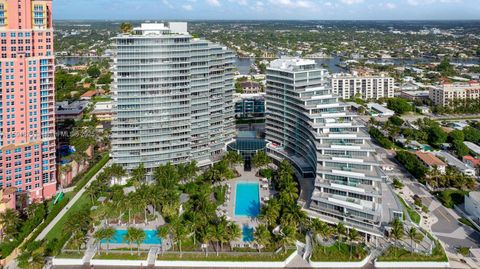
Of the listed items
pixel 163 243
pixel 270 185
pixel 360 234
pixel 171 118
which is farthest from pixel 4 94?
pixel 360 234

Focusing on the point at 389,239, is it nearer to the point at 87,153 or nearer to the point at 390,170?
the point at 390,170

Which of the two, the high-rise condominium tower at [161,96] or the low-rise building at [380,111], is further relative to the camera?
the low-rise building at [380,111]

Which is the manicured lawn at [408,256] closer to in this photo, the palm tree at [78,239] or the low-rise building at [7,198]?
the palm tree at [78,239]

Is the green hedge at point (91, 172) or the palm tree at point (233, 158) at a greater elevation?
the palm tree at point (233, 158)

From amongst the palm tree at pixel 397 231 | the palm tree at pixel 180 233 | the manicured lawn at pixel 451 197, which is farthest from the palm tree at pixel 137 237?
the manicured lawn at pixel 451 197

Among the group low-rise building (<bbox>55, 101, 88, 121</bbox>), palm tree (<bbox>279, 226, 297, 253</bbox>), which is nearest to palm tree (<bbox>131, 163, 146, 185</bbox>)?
palm tree (<bbox>279, 226, 297, 253</bbox>)

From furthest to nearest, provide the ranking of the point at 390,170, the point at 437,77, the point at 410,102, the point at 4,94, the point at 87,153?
the point at 437,77
the point at 410,102
the point at 87,153
the point at 390,170
the point at 4,94

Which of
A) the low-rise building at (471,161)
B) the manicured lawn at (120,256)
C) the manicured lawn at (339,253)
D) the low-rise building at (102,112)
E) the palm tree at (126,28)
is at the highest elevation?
the palm tree at (126,28)
